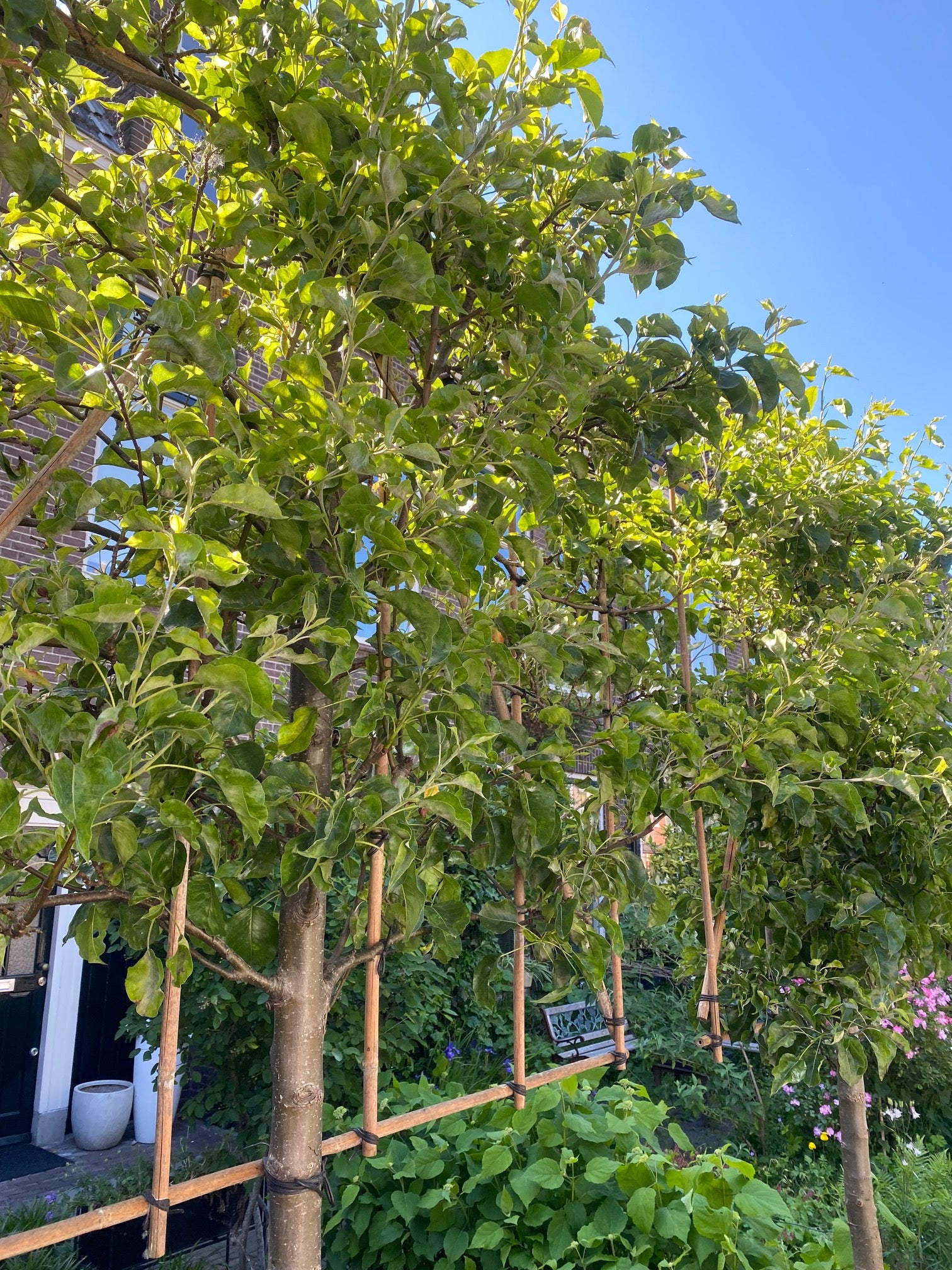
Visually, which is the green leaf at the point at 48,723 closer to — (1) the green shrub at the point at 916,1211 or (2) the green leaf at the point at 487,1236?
(2) the green leaf at the point at 487,1236

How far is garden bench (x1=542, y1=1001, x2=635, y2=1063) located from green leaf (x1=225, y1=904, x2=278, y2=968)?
197 inches

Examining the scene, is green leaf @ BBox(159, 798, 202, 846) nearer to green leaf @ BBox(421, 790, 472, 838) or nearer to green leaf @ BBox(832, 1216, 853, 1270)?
green leaf @ BBox(421, 790, 472, 838)

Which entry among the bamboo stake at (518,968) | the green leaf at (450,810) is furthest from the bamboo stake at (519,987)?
the green leaf at (450,810)

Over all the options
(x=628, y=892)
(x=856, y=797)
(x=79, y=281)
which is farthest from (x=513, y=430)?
(x=856, y=797)

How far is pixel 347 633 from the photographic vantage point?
1.33 m

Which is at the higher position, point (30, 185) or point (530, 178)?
point (530, 178)

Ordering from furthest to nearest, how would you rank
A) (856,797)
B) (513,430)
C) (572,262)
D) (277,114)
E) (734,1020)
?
A: (734,1020) < (856,797) < (572,262) < (513,430) < (277,114)

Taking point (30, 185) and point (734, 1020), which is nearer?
point (30, 185)

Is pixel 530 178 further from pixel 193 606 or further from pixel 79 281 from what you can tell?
pixel 193 606

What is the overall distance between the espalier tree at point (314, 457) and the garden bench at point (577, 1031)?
15.6ft

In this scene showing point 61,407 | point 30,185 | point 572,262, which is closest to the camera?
point 30,185

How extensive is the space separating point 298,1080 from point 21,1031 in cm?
657

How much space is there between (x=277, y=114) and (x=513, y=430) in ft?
2.23

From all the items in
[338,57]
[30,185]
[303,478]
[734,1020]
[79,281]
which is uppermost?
[338,57]
